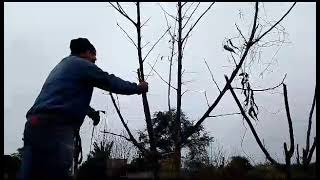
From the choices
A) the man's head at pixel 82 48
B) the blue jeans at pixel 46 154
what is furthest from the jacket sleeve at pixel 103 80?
the blue jeans at pixel 46 154

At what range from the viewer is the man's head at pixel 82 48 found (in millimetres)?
2732

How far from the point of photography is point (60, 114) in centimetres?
243

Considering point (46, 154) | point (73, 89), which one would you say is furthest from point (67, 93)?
point (46, 154)

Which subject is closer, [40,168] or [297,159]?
[40,168]

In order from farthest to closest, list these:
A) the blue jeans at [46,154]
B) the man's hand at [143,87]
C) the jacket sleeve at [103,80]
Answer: the man's hand at [143,87]
the jacket sleeve at [103,80]
the blue jeans at [46,154]

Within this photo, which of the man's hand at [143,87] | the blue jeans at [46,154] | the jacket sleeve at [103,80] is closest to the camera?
the blue jeans at [46,154]

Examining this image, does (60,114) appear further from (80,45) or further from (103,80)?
(80,45)

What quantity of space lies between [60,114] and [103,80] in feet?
1.03

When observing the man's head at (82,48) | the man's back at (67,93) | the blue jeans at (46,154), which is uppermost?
the man's head at (82,48)

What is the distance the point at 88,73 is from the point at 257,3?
179cm

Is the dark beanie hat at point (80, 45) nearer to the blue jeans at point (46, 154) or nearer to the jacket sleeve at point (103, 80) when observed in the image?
the jacket sleeve at point (103, 80)

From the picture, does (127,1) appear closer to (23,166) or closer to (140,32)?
(140,32)
